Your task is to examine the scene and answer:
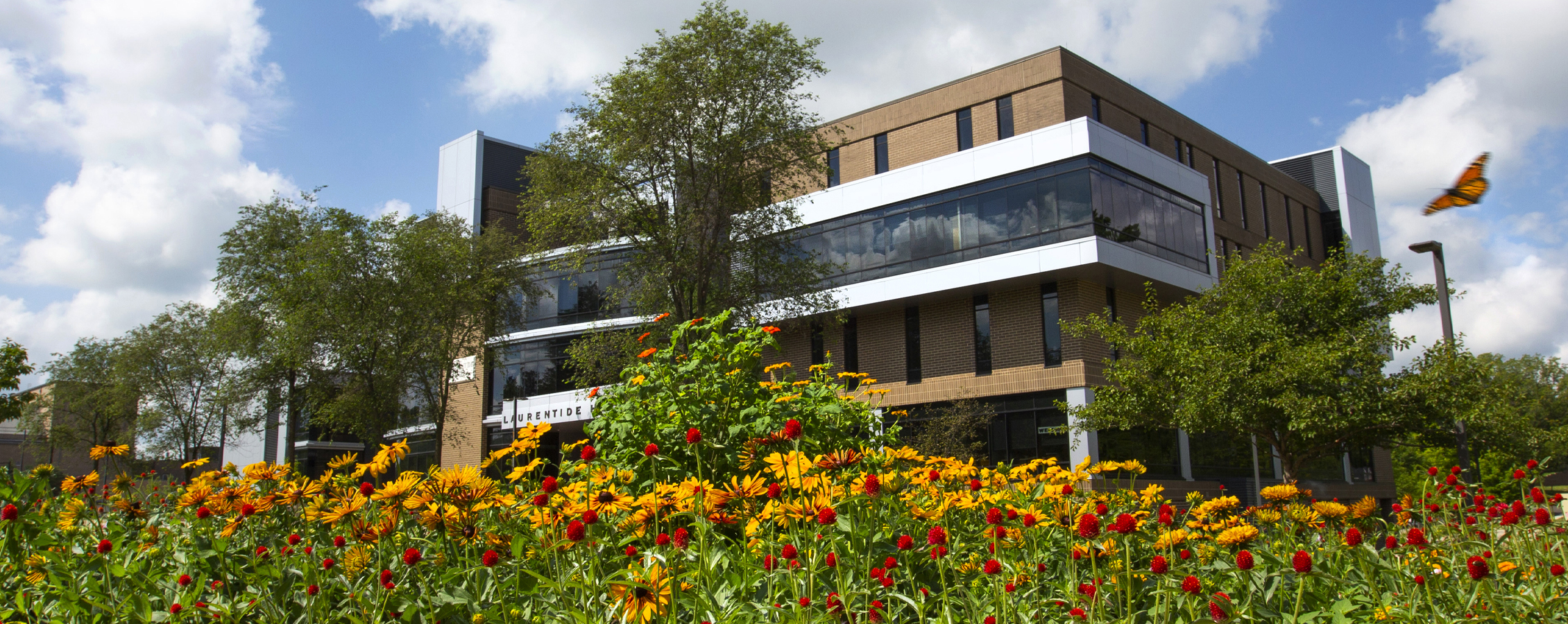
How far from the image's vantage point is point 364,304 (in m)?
23.3

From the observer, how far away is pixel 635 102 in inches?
696

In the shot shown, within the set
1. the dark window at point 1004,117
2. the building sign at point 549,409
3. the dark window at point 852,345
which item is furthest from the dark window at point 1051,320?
the building sign at point 549,409

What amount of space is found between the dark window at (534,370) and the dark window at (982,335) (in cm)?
1509

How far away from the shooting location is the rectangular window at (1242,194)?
34.2m

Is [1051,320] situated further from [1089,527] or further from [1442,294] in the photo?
[1089,527]

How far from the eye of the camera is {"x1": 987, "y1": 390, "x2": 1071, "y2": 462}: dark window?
81.7 feet

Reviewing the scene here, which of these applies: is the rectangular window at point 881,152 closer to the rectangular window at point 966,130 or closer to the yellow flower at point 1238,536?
the rectangular window at point 966,130

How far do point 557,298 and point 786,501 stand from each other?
33.8 metres

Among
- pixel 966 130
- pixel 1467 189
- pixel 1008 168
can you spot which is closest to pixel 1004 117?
pixel 966 130

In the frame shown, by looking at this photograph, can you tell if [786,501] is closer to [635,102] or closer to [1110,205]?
[635,102]

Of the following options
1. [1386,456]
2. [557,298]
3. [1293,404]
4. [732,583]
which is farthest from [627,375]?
[1386,456]

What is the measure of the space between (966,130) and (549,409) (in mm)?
17606

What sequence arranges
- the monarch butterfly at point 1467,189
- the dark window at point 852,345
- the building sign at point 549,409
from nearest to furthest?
the monarch butterfly at point 1467,189 < the dark window at point 852,345 < the building sign at point 549,409

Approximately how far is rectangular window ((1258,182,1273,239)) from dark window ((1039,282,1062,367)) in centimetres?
1433
